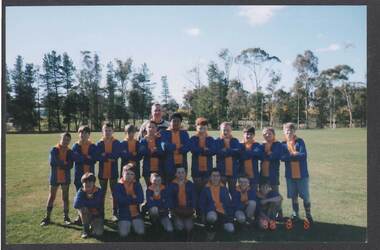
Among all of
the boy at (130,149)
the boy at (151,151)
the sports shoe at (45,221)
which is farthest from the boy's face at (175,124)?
the sports shoe at (45,221)

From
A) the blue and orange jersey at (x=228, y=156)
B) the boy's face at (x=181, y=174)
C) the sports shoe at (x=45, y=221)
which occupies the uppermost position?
the blue and orange jersey at (x=228, y=156)

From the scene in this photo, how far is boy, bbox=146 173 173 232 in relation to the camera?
530cm

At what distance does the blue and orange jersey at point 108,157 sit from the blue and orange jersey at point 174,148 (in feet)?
2.06

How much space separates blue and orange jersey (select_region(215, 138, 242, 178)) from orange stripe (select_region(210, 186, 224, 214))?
37cm

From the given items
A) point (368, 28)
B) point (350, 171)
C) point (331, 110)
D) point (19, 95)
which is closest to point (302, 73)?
point (331, 110)

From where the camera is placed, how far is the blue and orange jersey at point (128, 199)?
5230 mm

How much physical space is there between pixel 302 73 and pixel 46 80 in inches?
532

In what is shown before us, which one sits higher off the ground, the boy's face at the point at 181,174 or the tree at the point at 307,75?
A: the tree at the point at 307,75

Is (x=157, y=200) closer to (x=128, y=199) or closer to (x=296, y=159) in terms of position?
(x=128, y=199)

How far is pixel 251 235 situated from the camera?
206 inches

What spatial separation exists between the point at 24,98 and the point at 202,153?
821 centimetres

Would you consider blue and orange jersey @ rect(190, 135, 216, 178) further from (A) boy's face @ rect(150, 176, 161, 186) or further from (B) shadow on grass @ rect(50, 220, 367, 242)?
(B) shadow on grass @ rect(50, 220, 367, 242)

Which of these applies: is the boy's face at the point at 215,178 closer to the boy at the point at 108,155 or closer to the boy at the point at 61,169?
the boy at the point at 108,155

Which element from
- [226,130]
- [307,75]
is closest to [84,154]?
[226,130]
